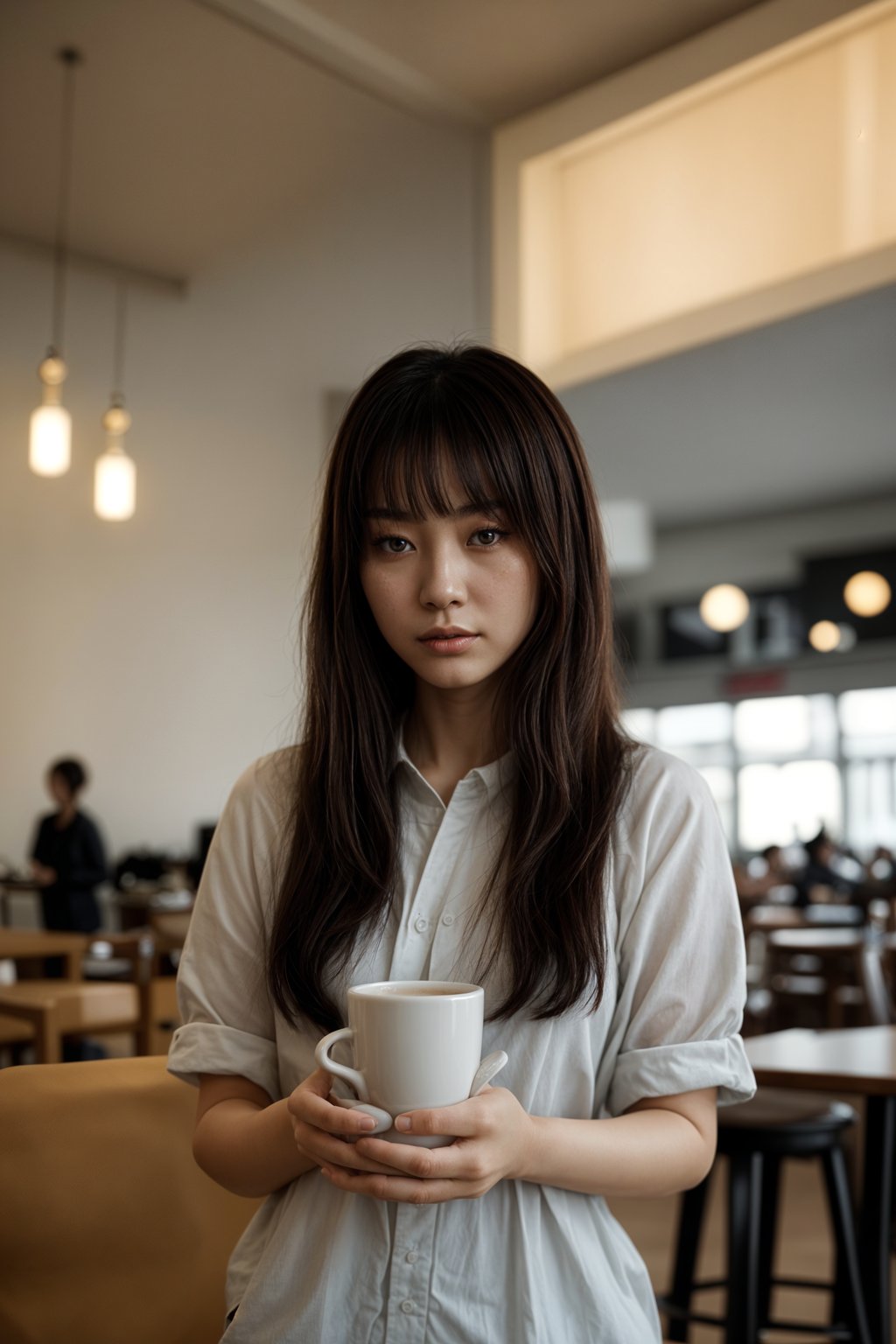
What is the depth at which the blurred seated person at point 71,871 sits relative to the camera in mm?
5949

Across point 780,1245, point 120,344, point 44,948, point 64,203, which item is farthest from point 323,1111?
point 120,344

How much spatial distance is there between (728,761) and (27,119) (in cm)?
946

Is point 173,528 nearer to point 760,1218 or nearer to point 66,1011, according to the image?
point 66,1011

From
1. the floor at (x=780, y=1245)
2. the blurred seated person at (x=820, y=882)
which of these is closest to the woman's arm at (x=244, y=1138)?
the floor at (x=780, y=1245)

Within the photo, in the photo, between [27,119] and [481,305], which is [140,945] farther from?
[27,119]

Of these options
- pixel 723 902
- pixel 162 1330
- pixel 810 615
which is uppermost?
pixel 810 615

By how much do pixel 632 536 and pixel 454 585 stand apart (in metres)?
10.5

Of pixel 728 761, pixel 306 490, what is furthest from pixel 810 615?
pixel 306 490

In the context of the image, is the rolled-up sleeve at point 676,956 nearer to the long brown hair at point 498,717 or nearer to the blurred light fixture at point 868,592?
the long brown hair at point 498,717

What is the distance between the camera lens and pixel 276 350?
8.34m

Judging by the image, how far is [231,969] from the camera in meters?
1.10

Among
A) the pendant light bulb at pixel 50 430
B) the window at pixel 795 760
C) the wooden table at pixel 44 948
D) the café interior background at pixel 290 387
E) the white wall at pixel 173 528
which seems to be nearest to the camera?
the wooden table at pixel 44 948

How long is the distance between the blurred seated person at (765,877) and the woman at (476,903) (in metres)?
5.27

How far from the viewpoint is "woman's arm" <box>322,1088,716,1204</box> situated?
2.60ft
